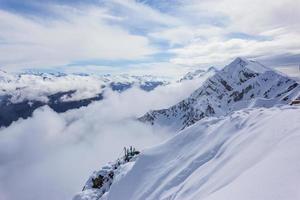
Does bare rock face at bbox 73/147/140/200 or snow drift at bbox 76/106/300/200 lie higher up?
snow drift at bbox 76/106/300/200

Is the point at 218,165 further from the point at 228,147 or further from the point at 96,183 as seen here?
the point at 96,183

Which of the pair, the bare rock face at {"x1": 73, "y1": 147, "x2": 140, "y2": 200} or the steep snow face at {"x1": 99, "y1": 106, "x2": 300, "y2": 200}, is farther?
the bare rock face at {"x1": 73, "y1": 147, "x2": 140, "y2": 200}

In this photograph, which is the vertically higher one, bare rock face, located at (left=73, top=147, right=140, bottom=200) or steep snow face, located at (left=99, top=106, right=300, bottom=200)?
steep snow face, located at (left=99, top=106, right=300, bottom=200)

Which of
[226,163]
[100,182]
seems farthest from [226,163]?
[100,182]

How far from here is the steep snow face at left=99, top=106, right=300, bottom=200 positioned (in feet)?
62.1

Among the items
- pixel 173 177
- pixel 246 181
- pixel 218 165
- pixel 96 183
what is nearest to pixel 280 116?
pixel 218 165

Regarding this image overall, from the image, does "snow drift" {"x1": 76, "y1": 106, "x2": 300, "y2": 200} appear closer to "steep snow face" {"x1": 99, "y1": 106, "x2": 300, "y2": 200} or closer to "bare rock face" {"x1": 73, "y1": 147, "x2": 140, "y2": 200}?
"steep snow face" {"x1": 99, "y1": 106, "x2": 300, "y2": 200}

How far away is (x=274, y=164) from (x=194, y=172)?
40.9 ft

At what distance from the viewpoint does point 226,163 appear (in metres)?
28.8

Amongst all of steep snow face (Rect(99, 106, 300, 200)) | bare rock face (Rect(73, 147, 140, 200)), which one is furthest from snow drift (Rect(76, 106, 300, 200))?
bare rock face (Rect(73, 147, 140, 200))

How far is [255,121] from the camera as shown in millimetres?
36344

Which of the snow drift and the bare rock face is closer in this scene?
the snow drift

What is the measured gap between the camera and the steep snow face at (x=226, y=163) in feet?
62.1

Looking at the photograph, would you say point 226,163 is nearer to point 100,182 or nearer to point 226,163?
point 226,163
